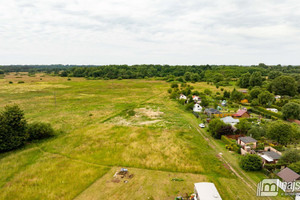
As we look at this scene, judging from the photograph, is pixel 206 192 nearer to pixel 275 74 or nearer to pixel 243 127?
pixel 243 127

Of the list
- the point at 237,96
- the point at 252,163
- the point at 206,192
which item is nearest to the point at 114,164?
the point at 206,192

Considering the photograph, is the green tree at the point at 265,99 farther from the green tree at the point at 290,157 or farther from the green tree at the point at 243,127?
the green tree at the point at 290,157

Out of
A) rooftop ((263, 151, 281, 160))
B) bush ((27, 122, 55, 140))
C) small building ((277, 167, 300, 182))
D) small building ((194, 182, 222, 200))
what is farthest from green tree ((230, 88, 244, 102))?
bush ((27, 122, 55, 140))

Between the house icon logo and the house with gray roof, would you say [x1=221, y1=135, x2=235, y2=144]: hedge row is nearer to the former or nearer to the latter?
the house with gray roof

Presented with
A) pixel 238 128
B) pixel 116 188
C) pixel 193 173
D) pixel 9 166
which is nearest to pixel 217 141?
pixel 238 128

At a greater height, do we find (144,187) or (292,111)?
(292,111)

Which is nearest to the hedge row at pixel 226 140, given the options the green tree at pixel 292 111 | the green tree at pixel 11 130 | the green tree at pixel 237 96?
the green tree at pixel 292 111

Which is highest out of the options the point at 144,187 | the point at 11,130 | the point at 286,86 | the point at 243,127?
the point at 286,86
